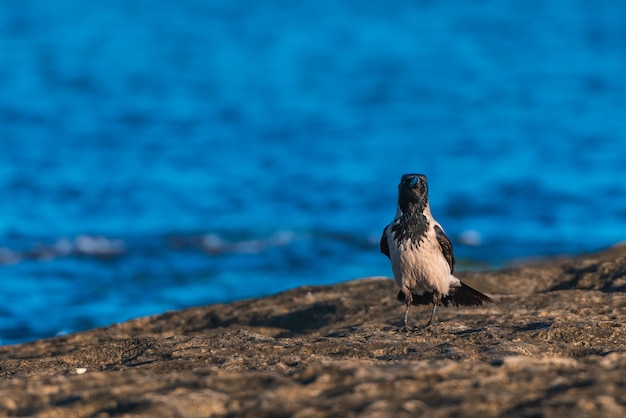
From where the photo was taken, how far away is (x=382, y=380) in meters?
4.77

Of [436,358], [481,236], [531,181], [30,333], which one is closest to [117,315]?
[30,333]

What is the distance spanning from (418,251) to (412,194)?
0.42 metres

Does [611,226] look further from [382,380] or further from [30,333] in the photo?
[382,380]

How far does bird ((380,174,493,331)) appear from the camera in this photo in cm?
782

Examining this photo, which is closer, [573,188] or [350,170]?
[573,188]

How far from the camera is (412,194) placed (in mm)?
7852

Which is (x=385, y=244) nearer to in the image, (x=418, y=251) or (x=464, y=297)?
(x=418, y=251)

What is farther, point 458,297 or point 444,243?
point 458,297

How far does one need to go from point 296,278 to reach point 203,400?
10.0 m

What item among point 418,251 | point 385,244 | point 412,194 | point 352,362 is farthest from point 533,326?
point 352,362

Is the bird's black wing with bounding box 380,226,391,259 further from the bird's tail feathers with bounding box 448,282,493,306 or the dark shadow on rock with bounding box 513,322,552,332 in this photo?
the dark shadow on rock with bounding box 513,322,552,332

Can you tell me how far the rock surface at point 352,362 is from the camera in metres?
4.48

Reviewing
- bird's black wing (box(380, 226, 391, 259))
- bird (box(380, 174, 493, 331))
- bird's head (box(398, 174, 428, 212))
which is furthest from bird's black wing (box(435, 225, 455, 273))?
bird's black wing (box(380, 226, 391, 259))

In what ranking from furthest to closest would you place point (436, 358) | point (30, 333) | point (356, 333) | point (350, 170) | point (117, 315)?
point (350, 170) → point (117, 315) → point (30, 333) → point (356, 333) → point (436, 358)
